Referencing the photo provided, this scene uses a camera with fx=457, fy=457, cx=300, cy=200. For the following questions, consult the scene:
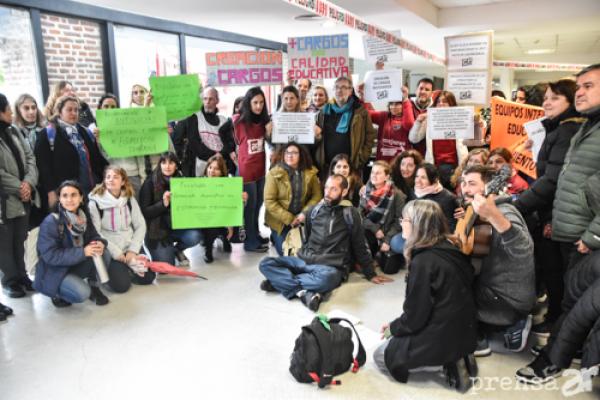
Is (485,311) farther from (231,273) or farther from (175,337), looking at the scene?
(231,273)

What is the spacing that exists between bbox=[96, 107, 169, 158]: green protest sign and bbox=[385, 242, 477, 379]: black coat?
2667 millimetres

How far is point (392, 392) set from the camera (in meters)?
2.30

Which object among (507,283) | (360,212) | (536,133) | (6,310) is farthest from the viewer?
(360,212)

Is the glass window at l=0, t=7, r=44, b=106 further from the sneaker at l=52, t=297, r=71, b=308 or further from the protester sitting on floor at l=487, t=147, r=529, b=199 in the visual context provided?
the protester sitting on floor at l=487, t=147, r=529, b=199

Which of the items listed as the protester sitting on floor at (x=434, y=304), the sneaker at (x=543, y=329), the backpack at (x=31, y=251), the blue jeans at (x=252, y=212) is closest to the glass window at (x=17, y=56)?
the backpack at (x=31, y=251)

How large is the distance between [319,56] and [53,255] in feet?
9.53

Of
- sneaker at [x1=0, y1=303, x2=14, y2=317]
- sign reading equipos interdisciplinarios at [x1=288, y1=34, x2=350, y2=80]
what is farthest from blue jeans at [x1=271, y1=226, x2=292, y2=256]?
sneaker at [x1=0, y1=303, x2=14, y2=317]

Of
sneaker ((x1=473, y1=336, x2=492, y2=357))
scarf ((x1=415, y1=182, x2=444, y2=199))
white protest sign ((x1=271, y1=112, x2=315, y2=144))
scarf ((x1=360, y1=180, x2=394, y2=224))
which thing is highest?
white protest sign ((x1=271, y1=112, x2=315, y2=144))

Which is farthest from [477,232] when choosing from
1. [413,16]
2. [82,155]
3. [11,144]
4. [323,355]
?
[413,16]

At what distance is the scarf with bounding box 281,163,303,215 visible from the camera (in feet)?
13.5

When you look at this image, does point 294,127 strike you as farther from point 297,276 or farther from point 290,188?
point 297,276

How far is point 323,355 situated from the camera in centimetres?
235

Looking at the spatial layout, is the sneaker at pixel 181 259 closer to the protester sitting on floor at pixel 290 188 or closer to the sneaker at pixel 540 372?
the protester sitting on floor at pixel 290 188

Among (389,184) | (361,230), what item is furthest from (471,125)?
(361,230)
